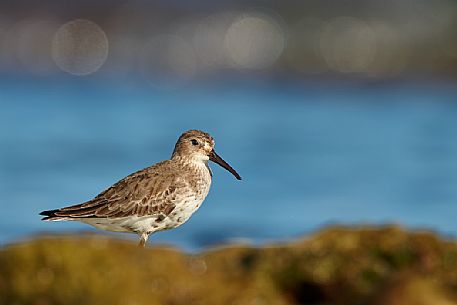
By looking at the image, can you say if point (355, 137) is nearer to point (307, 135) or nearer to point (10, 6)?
point (307, 135)

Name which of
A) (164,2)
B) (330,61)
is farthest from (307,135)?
(164,2)

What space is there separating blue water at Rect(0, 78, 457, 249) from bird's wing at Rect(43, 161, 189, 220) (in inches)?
202

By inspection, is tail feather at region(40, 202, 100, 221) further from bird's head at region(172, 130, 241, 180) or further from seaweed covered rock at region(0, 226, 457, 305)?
seaweed covered rock at region(0, 226, 457, 305)

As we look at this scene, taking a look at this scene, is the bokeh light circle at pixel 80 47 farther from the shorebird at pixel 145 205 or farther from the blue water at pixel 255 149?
the shorebird at pixel 145 205

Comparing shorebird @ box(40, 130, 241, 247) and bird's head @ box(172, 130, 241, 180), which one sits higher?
bird's head @ box(172, 130, 241, 180)

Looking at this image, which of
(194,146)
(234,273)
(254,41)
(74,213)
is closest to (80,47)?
(254,41)

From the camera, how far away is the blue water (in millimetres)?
14633

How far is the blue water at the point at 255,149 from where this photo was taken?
14633 mm

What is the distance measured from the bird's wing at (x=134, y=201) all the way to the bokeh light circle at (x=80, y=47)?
1842cm

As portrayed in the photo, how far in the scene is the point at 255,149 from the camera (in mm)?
18844

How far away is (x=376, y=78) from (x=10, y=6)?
375 inches

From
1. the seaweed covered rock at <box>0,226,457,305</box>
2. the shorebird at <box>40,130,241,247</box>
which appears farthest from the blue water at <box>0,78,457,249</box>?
the seaweed covered rock at <box>0,226,457,305</box>

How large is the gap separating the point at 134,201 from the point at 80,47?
19270mm

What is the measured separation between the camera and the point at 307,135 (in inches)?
790
